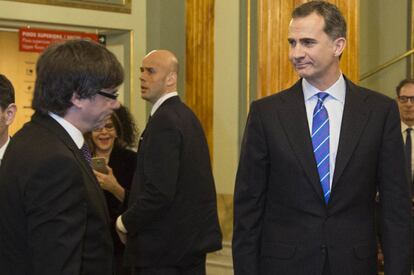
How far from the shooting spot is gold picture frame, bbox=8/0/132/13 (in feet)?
24.8

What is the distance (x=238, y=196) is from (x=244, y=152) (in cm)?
18

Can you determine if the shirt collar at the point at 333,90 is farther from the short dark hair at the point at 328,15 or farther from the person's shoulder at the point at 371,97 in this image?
the short dark hair at the point at 328,15

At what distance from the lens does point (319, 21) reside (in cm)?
354

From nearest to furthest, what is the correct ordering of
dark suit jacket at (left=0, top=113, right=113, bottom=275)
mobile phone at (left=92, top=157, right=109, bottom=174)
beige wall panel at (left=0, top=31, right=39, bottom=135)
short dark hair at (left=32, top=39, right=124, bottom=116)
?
dark suit jacket at (left=0, top=113, right=113, bottom=275) → short dark hair at (left=32, top=39, right=124, bottom=116) → mobile phone at (left=92, top=157, right=109, bottom=174) → beige wall panel at (left=0, top=31, right=39, bottom=135)

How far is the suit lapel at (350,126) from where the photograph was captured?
339 centimetres

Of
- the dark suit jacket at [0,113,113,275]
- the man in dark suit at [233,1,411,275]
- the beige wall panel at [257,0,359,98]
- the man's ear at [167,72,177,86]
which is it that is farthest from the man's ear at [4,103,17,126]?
the beige wall panel at [257,0,359,98]

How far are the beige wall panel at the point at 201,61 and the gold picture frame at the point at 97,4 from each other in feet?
2.16

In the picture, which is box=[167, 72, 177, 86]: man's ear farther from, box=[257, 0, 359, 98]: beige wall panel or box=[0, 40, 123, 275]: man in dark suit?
box=[0, 40, 123, 275]: man in dark suit

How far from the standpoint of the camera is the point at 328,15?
3561 millimetres

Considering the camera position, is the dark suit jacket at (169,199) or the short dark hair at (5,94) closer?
the short dark hair at (5,94)

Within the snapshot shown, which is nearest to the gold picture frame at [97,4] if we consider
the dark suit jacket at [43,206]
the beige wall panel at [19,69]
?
the beige wall panel at [19,69]

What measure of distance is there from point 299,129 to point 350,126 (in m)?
0.21

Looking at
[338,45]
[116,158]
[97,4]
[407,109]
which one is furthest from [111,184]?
[97,4]

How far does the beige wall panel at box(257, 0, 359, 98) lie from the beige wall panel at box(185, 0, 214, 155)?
1.23 meters
